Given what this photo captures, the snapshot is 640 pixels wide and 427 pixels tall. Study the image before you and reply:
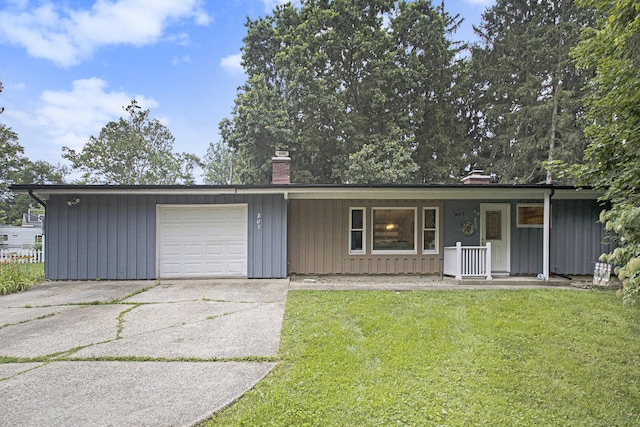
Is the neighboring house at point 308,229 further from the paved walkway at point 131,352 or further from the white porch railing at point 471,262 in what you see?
the paved walkway at point 131,352

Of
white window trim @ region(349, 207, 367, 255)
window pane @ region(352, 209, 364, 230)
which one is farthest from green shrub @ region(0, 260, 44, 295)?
window pane @ region(352, 209, 364, 230)

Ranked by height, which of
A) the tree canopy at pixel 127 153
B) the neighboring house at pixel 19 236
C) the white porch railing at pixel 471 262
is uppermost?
the tree canopy at pixel 127 153

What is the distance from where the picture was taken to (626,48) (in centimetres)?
388

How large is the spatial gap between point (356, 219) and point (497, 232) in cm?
374

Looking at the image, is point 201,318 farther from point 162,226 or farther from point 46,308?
point 162,226

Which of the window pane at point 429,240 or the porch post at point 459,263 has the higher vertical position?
the window pane at point 429,240

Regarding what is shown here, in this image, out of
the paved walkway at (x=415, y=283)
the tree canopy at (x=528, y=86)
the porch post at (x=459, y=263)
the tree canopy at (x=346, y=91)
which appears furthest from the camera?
the tree canopy at (x=346, y=91)

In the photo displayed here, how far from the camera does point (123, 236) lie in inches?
281

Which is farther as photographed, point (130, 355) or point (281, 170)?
point (281, 170)

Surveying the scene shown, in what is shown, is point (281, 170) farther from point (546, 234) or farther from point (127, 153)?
point (127, 153)

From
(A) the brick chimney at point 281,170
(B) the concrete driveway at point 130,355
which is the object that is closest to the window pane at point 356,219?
(A) the brick chimney at point 281,170

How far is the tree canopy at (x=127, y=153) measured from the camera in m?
23.9

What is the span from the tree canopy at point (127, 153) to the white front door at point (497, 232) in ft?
83.1

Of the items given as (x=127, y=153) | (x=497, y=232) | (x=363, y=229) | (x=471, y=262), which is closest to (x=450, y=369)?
(x=471, y=262)
